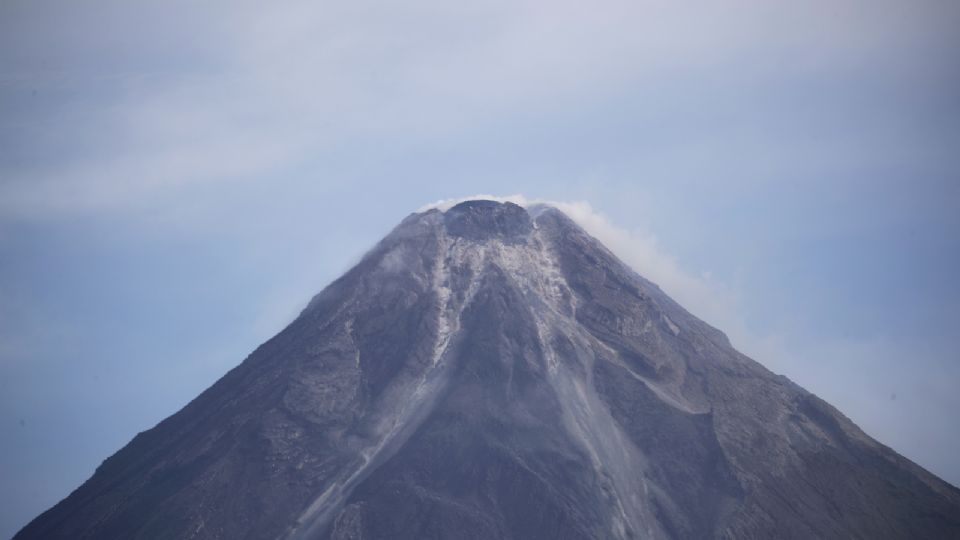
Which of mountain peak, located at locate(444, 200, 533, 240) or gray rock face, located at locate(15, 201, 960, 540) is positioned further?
mountain peak, located at locate(444, 200, 533, 240)

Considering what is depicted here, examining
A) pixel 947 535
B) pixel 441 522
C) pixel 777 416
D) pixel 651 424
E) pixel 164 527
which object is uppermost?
pixel 164 527

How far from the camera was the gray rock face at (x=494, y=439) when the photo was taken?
119 metres

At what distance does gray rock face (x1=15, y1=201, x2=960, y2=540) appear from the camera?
11875 cm

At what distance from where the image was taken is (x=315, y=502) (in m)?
121

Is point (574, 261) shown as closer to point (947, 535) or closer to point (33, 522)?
point (947, 535)

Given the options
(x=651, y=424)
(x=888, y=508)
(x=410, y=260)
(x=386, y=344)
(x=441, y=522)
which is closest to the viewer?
(x=441, y=522)

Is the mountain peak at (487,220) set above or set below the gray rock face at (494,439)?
above

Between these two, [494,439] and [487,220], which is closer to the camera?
[494,439]

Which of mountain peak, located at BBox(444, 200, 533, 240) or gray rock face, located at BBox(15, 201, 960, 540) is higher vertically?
mountain peak, located at BBox(444, 200, 533, 240)

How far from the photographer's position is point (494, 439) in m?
127

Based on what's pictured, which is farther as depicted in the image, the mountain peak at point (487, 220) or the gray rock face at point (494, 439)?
the mountain peak at point (487, 220)

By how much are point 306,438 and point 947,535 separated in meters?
79.8

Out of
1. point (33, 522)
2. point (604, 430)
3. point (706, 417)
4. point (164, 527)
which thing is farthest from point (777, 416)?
point (33, 522)

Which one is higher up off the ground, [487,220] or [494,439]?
[487,220]
